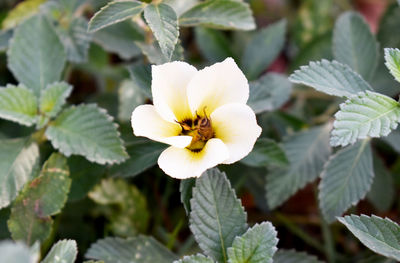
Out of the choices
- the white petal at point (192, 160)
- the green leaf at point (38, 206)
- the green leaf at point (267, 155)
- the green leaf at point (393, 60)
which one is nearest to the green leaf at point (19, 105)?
the green leaf at point (38, 206)

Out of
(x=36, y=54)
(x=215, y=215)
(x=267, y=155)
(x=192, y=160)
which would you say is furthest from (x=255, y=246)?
(x=36, y=54)

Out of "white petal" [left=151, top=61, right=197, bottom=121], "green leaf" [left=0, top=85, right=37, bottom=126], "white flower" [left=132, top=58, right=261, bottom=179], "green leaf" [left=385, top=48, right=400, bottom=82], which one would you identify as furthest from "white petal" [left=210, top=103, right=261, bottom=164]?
"green leaf" [left=0, top=85, right=37, bottom=126]

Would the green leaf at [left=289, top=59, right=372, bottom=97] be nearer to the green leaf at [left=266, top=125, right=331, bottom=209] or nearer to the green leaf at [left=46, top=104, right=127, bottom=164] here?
the green leaf at [left=266, top=125, right=331, bottom=209]

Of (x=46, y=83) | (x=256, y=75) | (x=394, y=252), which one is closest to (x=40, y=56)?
(x=46, y=83)

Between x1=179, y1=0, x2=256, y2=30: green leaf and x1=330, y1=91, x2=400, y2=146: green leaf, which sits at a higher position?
x1=179, y1=0, x2=256, y2=30: green leaf

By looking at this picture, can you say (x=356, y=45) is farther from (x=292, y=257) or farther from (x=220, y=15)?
(x=292, y=257)

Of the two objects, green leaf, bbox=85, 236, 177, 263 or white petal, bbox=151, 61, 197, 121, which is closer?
white petal, bbox=151, 61, 197, 121

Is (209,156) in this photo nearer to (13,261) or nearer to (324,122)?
(13,261)
